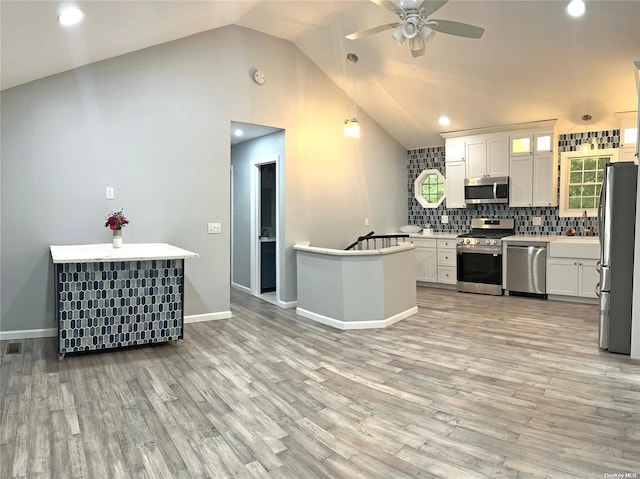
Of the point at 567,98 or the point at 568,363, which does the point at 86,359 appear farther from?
the point at 567,98

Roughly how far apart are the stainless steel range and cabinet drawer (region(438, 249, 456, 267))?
0.11 meters

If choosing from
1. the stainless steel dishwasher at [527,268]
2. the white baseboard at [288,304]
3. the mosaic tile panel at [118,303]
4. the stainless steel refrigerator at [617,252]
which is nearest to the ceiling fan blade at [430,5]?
the stainless steel refrigerator at [617,252]

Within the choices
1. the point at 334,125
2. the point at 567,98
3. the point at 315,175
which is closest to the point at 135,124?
the point at 315,175

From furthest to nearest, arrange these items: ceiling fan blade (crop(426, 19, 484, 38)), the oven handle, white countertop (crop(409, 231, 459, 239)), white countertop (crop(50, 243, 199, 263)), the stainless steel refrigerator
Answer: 1. white countertop (crop(409, 231, 459, 239))
2. the oven handle
3. the stainless steel refrigerator
4. white countertop (crop(50, 243, 199, 263))
5. ceiling fan blade (crop(426, 19, 484, 38))

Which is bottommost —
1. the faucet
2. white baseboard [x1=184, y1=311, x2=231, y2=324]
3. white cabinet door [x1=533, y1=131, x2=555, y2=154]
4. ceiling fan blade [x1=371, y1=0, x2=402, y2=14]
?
white baseboard [x1=184, y1=311, x2=231, y2=324]

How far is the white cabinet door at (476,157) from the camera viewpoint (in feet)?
21.7

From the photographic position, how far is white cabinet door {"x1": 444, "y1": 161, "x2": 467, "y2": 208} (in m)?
6.90

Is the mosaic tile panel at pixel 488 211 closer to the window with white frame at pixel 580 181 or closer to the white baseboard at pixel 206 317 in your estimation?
the window with white frame at pixel 580 181

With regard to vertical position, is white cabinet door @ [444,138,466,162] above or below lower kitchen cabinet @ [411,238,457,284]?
above

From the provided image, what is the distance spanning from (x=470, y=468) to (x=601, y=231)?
9.43 feet

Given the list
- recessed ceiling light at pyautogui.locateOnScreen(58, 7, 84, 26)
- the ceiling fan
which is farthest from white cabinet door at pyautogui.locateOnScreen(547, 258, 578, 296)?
recessed ceiling light at pyautogui.locateOnScreen(58, 7, 84, 26)

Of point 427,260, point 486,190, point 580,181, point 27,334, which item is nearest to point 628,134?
point 580,181

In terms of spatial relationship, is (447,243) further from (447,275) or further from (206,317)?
(206,317)

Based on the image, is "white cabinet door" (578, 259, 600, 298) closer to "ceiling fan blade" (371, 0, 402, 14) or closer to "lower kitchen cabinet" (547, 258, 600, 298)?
"lower kitchen cabinet" (547, 258, 600, 298)
